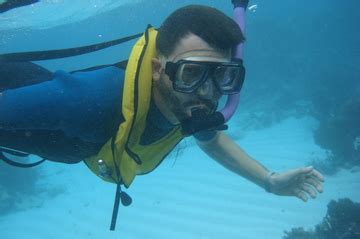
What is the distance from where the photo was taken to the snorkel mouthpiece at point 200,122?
3088 mm

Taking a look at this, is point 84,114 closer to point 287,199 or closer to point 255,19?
point 287,199

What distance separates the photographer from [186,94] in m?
3.17

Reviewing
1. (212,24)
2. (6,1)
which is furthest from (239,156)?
(6,1)

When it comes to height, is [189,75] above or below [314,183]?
below

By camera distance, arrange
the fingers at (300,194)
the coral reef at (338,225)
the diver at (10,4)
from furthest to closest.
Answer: the coral reef at (338,225) → the fingers at (300,194) → the diver at (10,4)

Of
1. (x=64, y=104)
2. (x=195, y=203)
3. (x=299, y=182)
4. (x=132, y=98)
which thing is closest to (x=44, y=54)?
(x=64, y=104)

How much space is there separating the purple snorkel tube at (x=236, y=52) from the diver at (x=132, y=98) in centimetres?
4

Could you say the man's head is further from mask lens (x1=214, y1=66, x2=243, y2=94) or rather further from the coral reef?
the coral reef

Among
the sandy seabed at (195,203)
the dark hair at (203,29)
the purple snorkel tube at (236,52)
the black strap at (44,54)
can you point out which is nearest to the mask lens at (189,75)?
the dark hair at (203,29)

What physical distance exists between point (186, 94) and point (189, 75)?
0.18 m

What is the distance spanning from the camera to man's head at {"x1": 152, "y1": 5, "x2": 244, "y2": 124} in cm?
310

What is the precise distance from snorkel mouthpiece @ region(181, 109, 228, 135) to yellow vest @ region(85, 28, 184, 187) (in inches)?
17.6

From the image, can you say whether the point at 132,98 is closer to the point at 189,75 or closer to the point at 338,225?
the point at 189,75

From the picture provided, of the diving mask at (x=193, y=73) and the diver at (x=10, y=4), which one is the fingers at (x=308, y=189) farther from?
the diver at (x=10, y=4)
